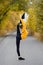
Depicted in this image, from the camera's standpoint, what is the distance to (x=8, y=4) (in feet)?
168

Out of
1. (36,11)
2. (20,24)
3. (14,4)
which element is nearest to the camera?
(20,24)

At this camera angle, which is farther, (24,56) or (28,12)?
(28,12)

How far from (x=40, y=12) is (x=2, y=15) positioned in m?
17.0

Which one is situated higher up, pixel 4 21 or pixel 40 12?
pixel 40 12

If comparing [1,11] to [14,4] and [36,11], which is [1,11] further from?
[36,11]

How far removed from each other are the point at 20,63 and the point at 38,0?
19.8m

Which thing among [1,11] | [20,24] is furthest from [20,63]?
[1,11]

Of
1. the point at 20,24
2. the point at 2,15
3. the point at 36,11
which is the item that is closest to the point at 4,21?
the point at 2,15

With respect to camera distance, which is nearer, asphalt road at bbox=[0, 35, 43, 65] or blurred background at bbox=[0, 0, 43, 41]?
asphalt road at bbox=[0, 35, 43, 65]

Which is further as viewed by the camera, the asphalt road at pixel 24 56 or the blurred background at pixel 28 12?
the blurred background at pixel 28 12

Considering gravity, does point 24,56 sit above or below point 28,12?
above

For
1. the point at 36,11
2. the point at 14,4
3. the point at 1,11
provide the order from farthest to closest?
the point at 14,4, the point at 1,11, the point at 36,11

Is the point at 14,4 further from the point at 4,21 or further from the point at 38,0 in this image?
the point at 38,0

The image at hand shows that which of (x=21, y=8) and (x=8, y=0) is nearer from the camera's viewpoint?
(x=8, y=0)
